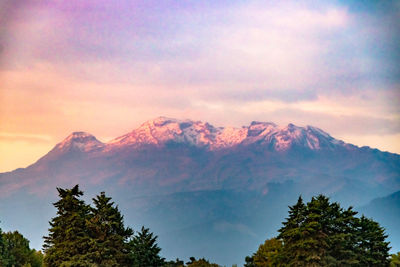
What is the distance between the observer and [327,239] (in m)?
93.1

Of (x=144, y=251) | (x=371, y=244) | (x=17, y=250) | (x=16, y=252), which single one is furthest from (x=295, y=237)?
(x=16, y=252)

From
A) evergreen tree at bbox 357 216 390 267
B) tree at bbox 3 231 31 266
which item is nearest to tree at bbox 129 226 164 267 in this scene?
tree at bbox 3 231 31 266

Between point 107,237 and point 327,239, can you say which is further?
point 327,239

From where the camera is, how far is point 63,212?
93.1 m

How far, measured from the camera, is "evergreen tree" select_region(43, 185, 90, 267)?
292 ft

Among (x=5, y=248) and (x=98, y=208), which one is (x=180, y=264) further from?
(x=98, y=208)

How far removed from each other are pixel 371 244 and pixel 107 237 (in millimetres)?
38788

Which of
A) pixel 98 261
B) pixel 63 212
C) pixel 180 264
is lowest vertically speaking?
pixel 98 261

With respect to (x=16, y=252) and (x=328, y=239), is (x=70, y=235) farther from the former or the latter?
(x=16, y=252)

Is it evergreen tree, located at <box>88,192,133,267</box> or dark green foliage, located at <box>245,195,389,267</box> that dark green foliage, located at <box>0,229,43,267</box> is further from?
dark green foliage, located at <box>245,195,389,267</box>

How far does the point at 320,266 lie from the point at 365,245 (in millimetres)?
11080

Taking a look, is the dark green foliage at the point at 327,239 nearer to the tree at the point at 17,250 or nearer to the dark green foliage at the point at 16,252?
the dark green foliage at the point at 16,252

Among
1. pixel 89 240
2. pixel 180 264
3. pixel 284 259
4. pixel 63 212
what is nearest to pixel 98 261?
pixel 89 240

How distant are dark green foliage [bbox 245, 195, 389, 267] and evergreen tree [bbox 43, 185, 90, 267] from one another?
28018 mm
